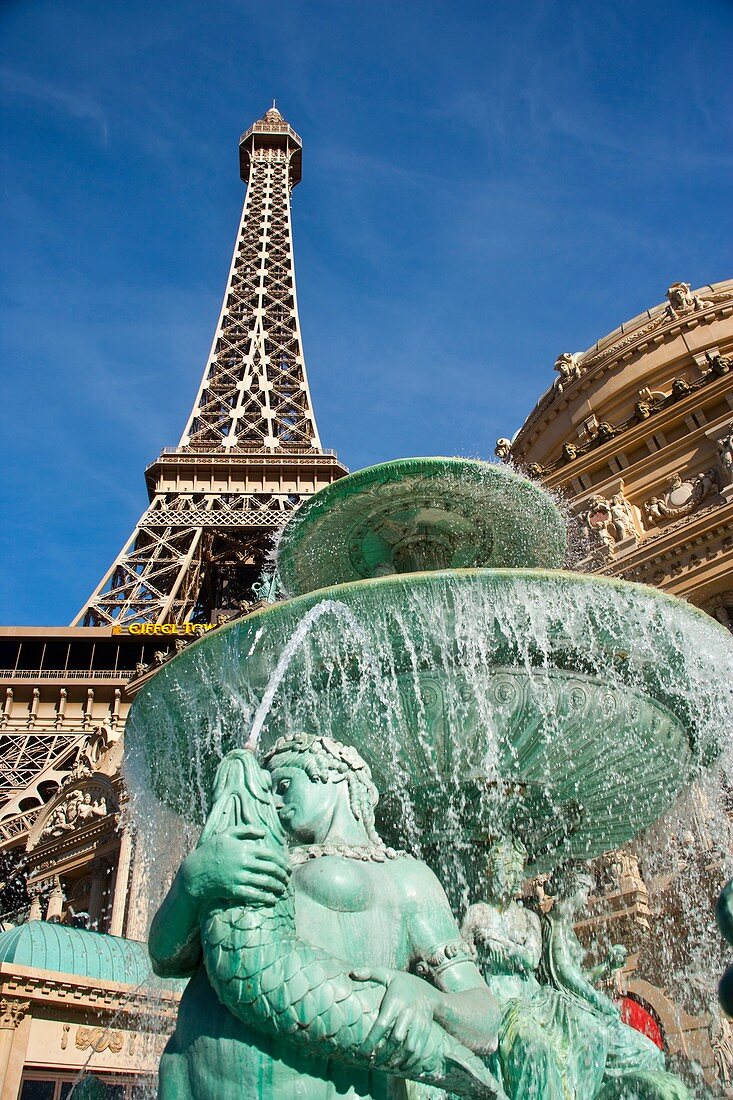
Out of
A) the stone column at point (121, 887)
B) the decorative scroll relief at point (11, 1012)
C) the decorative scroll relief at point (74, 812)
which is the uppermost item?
the decorative scroll relief at point (74, 812)

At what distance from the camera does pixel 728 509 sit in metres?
14.9

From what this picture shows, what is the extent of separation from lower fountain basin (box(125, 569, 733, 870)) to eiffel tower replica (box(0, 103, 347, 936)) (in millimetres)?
9794

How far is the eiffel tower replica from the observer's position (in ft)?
59.7

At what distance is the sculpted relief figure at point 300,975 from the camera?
7.52ft

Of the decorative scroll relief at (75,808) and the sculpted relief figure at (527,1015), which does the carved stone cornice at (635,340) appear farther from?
the sculpted relief figure at (527,1015)

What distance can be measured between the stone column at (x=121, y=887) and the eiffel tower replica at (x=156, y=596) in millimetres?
32

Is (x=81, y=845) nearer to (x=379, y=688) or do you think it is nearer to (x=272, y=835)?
(x=379, y=688)

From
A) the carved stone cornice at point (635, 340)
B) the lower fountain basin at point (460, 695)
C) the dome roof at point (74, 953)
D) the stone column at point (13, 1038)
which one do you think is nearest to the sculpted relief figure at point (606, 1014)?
the lower fountain basin at point (460, 695)

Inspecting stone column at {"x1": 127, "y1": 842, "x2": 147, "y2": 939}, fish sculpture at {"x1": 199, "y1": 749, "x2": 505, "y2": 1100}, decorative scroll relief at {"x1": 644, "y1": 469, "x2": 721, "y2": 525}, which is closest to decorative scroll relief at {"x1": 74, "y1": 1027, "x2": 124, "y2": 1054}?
stone column at {"x1": 127, "y1": 842, "x2": 147, "y2": 939}

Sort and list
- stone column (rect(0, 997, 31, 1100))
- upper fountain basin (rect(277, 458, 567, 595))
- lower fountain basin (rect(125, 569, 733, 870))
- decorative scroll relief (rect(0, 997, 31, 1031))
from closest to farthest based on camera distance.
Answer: lower fountain basin (rect(125, 569, 733, 870)) → upper fountain basin (rect(277, 458, 567, 595)) → stone column (rect(0, 997, 31, 1100)) → decorative scroll relief (rect(0, 997, 31, 1031))

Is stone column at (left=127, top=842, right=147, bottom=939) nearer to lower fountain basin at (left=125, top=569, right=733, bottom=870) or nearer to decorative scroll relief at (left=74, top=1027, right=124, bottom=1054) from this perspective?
decorative scroll relief at (left=74, top=1027, right=124, bottom=1054)

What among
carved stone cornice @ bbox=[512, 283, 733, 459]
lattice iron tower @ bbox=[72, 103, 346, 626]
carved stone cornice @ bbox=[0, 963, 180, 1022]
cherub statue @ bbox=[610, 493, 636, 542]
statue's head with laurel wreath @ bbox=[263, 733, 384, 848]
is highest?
lattice iron tower @ bbox=[72, 103, 346, 626]

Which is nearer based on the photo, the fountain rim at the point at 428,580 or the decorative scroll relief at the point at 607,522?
the fountain rim at the point at 428,580

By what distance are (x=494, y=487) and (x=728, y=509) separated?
9.24 meters
